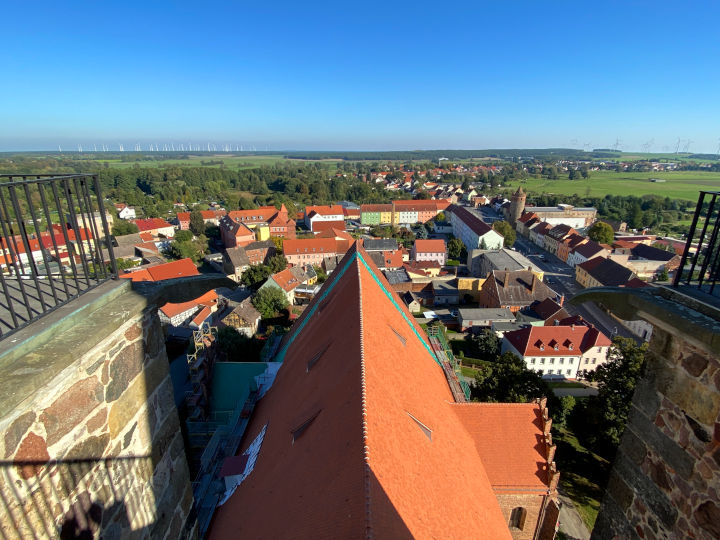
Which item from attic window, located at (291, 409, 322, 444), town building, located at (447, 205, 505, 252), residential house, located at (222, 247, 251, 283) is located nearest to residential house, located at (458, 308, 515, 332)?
town building, located at (447, 205, 505, 252)

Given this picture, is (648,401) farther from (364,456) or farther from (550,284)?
(550,284)

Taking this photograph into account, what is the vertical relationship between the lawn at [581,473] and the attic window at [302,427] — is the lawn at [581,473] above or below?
below

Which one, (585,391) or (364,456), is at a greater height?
(364,456)


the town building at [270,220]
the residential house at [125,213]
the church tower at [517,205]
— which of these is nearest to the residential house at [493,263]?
the church tower at [517,205]

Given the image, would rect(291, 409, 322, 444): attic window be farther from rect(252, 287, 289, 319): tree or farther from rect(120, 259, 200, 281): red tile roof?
rect(120, 259, 200, 281): red tile roof

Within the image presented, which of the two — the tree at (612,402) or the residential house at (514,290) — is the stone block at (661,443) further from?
the residential house at (514,290)

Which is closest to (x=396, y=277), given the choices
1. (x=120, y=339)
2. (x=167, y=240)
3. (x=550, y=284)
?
(x=550, y=284)
